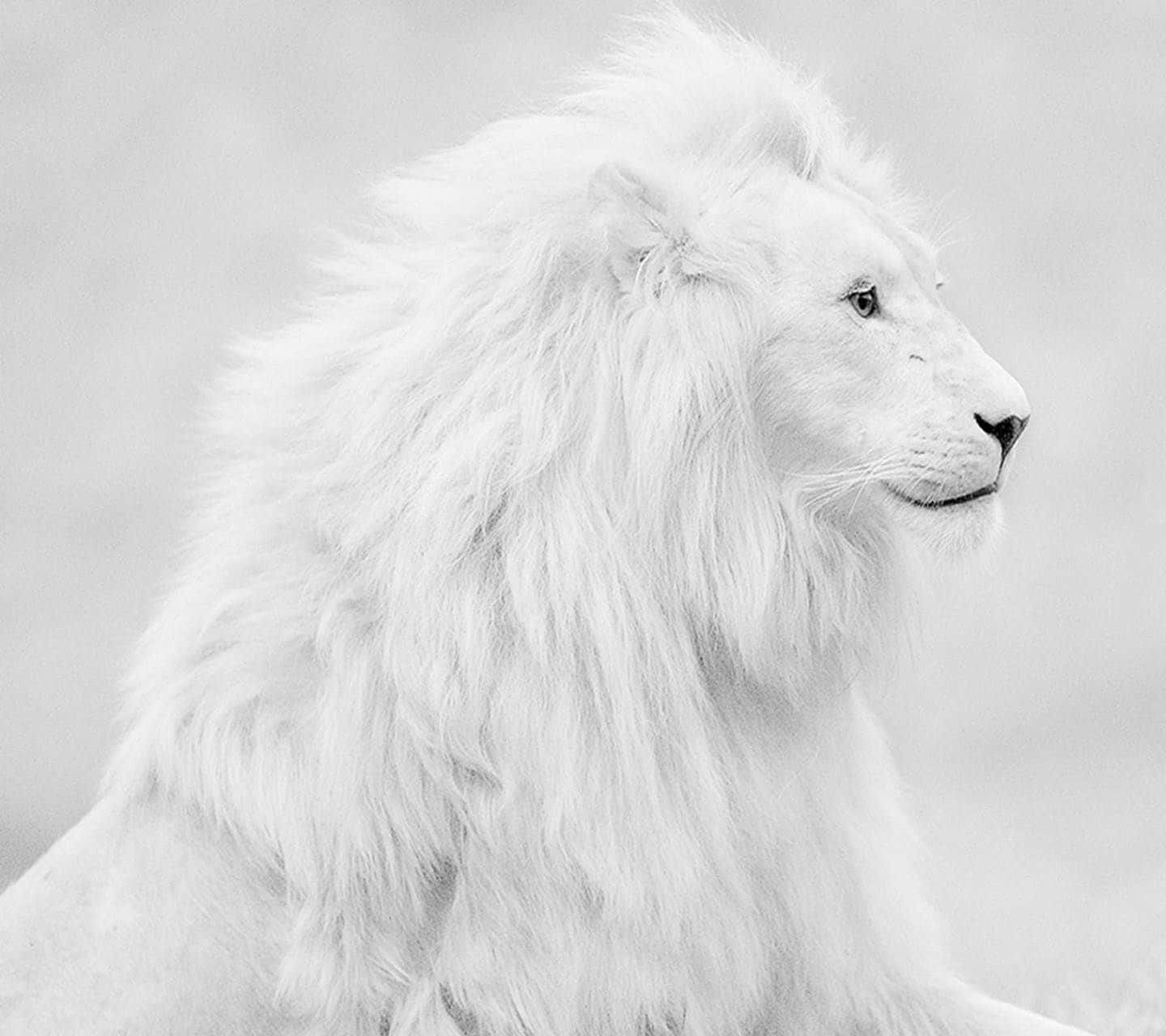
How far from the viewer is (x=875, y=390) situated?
8.59 ft

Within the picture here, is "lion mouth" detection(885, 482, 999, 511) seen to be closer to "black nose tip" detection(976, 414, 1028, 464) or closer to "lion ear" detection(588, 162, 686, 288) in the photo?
"black nose tip" detection(976, 414, 1028, 464)

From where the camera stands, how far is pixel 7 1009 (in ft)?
8.63

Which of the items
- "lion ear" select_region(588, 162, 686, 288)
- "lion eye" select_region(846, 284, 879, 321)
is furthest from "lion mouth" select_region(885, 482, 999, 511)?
"lion ear" select_region(588, 162, 686, 288)

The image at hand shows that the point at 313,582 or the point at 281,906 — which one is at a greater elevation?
the point at 313,582

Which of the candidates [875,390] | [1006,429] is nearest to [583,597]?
[875,390]

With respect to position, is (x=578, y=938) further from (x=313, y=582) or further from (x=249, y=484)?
(x=249, y=484)

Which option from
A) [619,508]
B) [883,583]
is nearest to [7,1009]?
[619,508]

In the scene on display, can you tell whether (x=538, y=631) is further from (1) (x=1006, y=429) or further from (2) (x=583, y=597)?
(1) (x=1006, y=429)

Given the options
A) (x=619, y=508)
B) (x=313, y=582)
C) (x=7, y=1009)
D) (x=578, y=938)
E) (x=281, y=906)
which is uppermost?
(x=619, y=508)

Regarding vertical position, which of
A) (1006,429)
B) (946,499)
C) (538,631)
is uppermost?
(1006,429)

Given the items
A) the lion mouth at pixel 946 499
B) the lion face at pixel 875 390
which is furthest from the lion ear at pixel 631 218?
the lion mouth at pixel 946 499

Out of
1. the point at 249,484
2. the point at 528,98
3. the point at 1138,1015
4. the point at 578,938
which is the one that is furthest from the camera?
the point at 1138,1015

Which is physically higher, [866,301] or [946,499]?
[866,301]

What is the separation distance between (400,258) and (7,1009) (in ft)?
3.33
